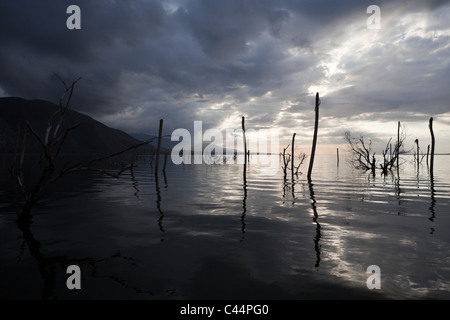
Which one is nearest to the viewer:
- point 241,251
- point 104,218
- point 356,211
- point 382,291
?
point 382,291

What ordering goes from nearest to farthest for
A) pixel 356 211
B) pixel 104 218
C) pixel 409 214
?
1. pixel 104 218
2. pixel 409 214
3. pixel 356 211

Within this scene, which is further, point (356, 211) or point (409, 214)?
point (356, 211)

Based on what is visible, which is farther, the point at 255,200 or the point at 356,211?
the point at 255,200
